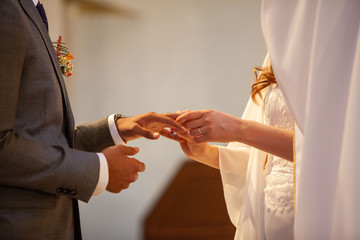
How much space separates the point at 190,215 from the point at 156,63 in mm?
3250

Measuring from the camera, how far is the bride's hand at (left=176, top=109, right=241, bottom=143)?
2002 millimetres

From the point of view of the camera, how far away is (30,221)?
4.60 feet

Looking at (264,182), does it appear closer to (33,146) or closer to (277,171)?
(277,171)

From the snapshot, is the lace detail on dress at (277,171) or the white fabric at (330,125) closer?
the white fabric at (330,125)

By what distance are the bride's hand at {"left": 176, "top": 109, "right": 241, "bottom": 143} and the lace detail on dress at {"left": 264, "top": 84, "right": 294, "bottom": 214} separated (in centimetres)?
22

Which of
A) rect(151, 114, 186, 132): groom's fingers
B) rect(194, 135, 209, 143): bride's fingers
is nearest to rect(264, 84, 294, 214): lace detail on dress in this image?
rect(194, 135, 209, 143): bride's fingers

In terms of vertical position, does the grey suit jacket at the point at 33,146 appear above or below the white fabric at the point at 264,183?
above

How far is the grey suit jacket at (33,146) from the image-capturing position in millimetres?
1350

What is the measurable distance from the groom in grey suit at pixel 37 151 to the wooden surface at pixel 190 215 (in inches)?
38.6

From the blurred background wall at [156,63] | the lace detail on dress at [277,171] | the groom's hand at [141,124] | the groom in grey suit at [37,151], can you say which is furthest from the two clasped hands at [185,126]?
the blurred background wall at [156,63]

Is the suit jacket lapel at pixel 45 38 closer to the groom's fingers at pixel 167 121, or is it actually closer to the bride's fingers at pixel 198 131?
the groom's fingers at pixel 167 121

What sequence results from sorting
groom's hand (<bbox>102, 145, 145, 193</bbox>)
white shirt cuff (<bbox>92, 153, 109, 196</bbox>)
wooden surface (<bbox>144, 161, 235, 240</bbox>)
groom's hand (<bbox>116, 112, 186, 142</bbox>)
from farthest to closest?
wooden surface (<bbox>144, 161, 235, 240</bbox>)
groom's hand (<bbox>116, 112, 186, 142</bbox>)
groom's hand (<bbox>102, 145, 145, 193</bbox>)
white shirt cuff (<bbox>92, 153, 109, 196</bbox>)

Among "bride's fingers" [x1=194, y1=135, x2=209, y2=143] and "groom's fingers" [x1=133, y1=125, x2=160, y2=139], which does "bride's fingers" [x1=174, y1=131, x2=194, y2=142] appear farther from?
"groom's fingers" [x1=133, y1=125, x2=160, y2=139]

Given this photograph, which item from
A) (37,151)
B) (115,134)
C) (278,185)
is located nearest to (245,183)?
(278,185)
